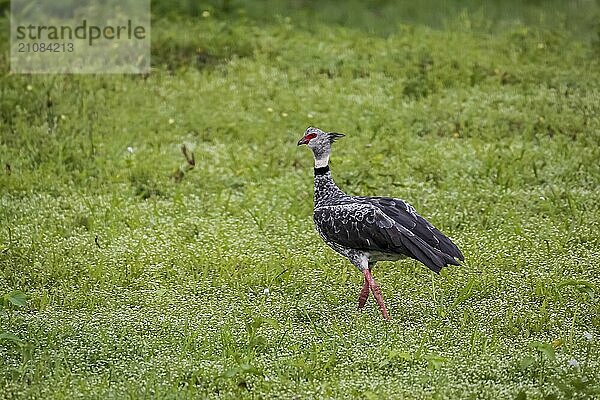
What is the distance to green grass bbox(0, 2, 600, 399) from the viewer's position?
5844mm

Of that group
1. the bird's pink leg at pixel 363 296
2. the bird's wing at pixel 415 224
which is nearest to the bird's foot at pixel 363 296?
the bird's pink leg at pixel 363 296

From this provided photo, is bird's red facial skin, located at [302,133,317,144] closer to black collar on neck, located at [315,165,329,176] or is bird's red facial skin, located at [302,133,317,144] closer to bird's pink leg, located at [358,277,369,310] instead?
black collar on neck, located at [315,165,329,176]

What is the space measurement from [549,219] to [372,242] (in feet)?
8.38

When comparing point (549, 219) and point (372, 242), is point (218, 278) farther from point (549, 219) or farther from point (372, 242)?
point (549, 219)

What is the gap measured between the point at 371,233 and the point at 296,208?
2.38 m

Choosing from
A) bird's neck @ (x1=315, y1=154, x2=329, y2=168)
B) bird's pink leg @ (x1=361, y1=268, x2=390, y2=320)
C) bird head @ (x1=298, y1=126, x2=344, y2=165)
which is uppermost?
bird head @ (x1=298, y1=126, x2=344, y2=165)

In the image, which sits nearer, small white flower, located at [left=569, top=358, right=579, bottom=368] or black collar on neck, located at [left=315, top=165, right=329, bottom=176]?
small white flower, located at [left=569, top=358, right=579, bottom=368]

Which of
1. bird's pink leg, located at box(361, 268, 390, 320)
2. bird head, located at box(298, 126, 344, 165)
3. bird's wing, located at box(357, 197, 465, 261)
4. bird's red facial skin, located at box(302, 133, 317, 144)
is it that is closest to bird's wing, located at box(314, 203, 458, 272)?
bird's wing, located at box(357, 197, 465, 261)

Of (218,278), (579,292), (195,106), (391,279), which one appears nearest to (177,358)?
(218,278)

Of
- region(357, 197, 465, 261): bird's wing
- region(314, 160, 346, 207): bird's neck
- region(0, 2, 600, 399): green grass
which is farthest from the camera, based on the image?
region(314, 160, 346, 207): bird's neck

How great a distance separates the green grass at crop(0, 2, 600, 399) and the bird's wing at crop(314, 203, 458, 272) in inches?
17.6

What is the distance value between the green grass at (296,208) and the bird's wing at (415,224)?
436 millimetres

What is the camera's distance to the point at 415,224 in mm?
6801

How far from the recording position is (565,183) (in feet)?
31.6
